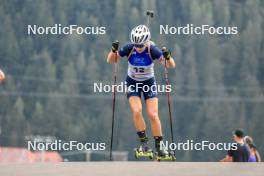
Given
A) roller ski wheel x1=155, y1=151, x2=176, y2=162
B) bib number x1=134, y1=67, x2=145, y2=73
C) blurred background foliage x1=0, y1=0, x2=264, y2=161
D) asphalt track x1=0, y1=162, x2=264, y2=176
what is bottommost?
asphalt track x1=0, y1=162, x2=264, y2=176

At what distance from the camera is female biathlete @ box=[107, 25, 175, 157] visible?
17141 millimetres

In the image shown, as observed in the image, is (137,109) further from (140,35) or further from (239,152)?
(239,152)

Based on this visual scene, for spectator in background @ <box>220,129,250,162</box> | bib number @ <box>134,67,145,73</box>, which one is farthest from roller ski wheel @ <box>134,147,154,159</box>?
spectator in background @ <box>220,129,250,162</box>

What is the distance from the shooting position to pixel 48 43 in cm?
9700

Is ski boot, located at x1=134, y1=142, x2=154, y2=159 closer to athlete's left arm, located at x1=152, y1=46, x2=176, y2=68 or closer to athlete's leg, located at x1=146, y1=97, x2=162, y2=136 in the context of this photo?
athlete's leg, located at x1=146, y1=97, x2=162, y2=136

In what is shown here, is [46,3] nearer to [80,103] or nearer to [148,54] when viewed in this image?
[80,103]

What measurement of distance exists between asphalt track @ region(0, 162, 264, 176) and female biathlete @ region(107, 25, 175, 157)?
9.61 feet

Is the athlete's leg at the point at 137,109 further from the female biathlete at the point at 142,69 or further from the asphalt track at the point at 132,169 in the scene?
the asphalt track at the point at 132,169

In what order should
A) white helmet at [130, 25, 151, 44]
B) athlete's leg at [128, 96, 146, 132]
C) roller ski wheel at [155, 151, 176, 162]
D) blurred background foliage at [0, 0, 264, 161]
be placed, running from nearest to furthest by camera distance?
white helmet at [130, 25, 151, 44]
athlete's leg at [128, 96, 146, 132]
roller ski wheel at [155, 151, 176, 162]
blurred background foliage at [0, 0, 264, 161]

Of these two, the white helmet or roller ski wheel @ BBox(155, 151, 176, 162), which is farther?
roller ski wheel @ BBox(155, 151, 176, 162)

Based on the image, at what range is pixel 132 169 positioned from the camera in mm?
13602

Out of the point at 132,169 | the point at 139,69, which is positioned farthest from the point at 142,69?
the point at 132,169

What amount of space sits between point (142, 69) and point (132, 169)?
13.1 feet

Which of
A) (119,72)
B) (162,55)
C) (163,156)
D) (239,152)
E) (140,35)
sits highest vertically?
(119,72)
